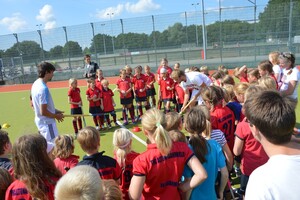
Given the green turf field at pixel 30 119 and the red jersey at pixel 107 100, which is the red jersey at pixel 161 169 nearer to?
the green turf field at pixel 30 119

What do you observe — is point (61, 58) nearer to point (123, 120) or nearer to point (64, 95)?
point (64, 95)

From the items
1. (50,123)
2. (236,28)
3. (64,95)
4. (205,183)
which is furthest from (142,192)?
(236,28)

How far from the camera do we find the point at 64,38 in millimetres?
24625

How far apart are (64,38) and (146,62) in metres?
7.63

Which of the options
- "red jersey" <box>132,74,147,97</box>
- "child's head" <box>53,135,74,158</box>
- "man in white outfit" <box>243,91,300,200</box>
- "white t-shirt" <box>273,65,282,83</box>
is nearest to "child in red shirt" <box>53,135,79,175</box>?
"child's head" <box>53,135,74,158</box>

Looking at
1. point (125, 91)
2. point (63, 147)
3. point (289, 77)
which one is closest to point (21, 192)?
point (63, 147)

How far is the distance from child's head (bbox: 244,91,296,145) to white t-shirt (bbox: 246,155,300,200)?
0.15 metres

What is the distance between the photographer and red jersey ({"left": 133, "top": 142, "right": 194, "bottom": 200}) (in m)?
2.56

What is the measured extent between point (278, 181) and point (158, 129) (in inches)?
52.3

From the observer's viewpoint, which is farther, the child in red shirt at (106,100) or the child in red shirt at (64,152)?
the child in red shirt at (106,100)

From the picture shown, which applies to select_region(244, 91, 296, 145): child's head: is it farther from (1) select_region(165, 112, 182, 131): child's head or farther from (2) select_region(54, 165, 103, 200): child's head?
(1) select_region(165, 112, 182, 131): child's head

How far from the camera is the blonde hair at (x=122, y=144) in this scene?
3209 millimetres

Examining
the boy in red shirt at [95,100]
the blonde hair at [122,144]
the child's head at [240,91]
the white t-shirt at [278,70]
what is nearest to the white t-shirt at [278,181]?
the blonde hair at [122,144]

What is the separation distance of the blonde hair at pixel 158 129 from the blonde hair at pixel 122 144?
51cm
